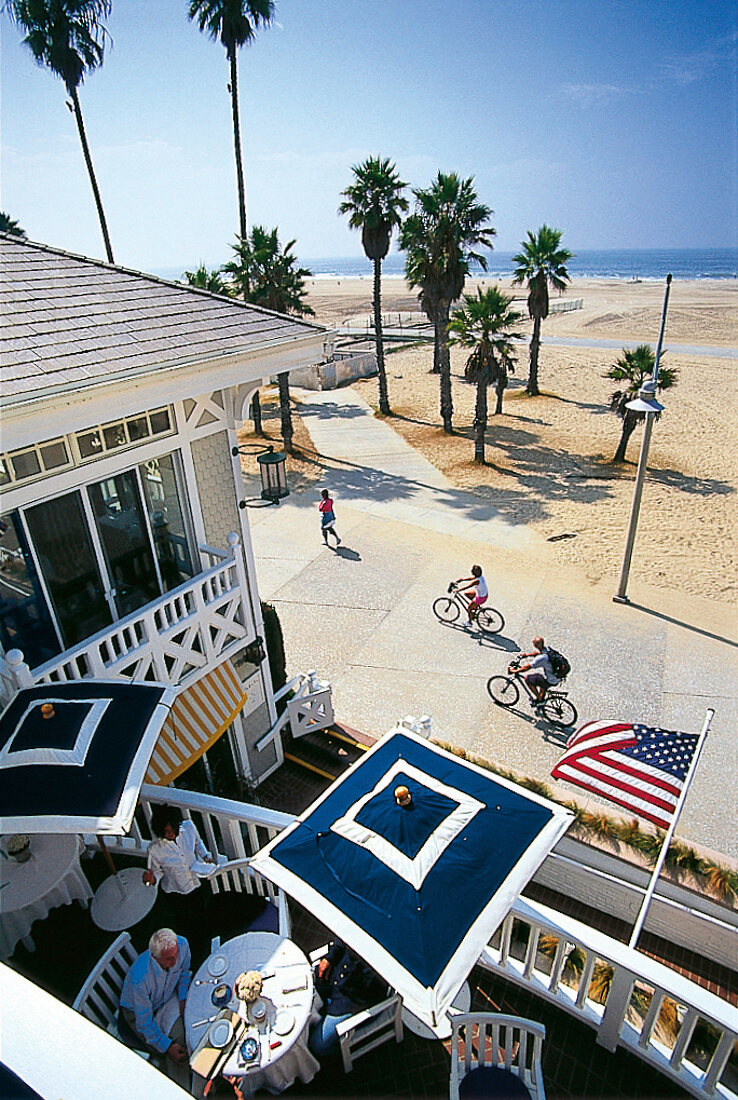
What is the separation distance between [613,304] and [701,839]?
8650cm

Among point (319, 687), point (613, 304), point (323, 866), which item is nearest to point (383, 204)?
point (319, 687)

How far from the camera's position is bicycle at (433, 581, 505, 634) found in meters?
13.4

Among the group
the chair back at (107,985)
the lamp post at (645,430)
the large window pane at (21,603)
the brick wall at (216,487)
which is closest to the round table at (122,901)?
the chair back at (107,985)

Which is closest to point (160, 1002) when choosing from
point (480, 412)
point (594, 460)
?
point (480, 412)

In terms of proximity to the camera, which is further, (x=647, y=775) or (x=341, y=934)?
(x=647, y=775)

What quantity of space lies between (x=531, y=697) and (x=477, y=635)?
224 centimetres

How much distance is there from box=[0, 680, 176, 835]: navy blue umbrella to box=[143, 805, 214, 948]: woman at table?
0.95 m

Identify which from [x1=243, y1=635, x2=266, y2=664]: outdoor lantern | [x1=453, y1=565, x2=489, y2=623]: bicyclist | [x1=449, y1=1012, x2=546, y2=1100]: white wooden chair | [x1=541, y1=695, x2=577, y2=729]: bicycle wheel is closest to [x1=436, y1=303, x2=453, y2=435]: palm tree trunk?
[x1=453, y1=565, x2=489, y2=623]: bicyclist

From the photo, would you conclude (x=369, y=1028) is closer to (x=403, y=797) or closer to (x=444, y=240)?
(x=403, y=797)

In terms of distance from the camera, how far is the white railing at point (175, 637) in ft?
19.4

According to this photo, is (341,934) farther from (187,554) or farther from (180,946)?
(187,554)

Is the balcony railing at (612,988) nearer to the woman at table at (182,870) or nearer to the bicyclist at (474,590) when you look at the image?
the woman at table at (182,870)

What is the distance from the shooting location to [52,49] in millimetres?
28281

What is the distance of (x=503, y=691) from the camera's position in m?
11.4
